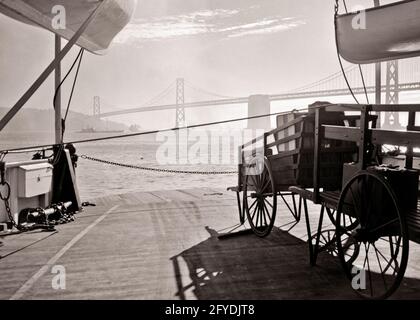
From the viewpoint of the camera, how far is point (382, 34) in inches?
293

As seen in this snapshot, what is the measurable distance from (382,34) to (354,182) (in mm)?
4298

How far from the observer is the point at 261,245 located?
19.6 feet

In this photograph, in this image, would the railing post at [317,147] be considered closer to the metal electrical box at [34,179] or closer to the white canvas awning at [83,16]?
the white canvas awning at [83,16]

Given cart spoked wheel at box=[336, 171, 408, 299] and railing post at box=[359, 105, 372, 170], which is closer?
cart spoked wheel at box=[336, 171, 408, 299]

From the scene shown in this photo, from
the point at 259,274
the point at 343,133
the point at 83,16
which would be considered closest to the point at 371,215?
the point at 343,133

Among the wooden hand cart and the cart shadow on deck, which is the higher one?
the wooden hand cart

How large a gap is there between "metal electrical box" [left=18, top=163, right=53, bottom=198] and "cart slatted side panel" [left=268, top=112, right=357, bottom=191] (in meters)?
4.43

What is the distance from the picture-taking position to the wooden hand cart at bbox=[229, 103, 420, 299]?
149 inches

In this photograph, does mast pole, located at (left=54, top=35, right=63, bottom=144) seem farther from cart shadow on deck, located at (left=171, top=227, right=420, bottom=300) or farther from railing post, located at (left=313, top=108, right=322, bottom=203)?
railing post, located at (left=313, top=108, right=322, bottom=203)

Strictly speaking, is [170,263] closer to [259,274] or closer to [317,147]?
[259,274]

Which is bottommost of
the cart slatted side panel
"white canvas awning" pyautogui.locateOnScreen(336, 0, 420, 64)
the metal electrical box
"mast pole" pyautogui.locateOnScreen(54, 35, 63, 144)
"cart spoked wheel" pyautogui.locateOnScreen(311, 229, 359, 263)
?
"cart spoked wheel" pyautogui.locateOnScreen(311, 229, 359, 263)

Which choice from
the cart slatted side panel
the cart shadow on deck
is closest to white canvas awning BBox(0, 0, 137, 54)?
the cart slatted side panel
